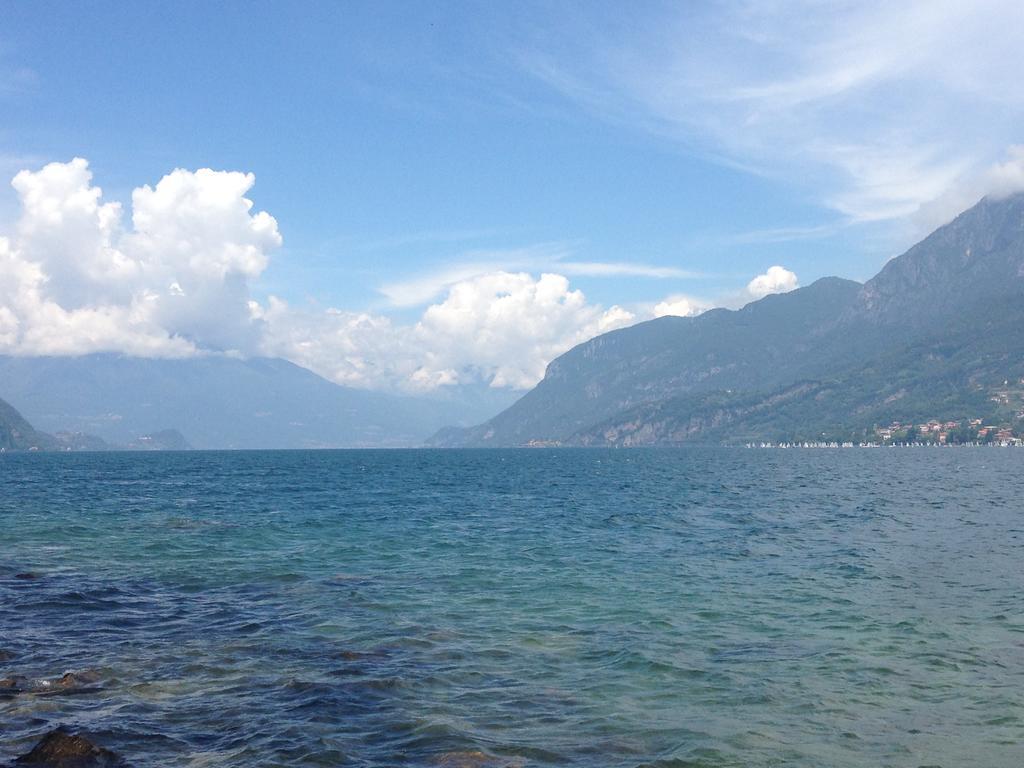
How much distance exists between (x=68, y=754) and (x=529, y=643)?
13736mm

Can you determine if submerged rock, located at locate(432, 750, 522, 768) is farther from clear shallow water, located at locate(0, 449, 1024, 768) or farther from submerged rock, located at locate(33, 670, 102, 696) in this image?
submerged rock, located at locate(33, 670, 102, 696)

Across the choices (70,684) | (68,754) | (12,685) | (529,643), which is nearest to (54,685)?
(70,684)

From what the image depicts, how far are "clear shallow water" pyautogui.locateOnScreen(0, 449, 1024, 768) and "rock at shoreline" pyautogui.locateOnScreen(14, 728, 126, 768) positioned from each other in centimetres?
42

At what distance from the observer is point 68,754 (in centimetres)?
1523

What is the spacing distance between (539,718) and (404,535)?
36.6m

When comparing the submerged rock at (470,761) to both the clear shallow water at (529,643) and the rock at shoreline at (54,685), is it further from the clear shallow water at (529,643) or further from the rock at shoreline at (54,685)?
the rock at shoreline at (54,685)

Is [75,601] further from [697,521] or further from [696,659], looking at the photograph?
[697,521]

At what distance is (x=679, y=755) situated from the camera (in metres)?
16.3

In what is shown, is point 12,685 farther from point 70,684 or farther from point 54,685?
point 70,684

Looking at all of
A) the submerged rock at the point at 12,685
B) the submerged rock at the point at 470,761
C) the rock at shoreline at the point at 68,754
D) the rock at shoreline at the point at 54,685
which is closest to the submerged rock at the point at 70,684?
the rock at shoreline at the point at 54,685

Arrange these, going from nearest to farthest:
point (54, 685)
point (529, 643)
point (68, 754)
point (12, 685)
→ point (68, 754)
point (12, 685)
point (54, 685)
point (529, 643)

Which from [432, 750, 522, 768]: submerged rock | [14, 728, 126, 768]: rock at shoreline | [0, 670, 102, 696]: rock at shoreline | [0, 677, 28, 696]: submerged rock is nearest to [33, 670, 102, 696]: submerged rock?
[0, 670, 102, 696]: rock at shoreline

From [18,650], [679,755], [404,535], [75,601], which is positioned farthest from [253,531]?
[679,755]

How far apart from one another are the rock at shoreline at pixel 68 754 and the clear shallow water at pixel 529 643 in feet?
1.37
